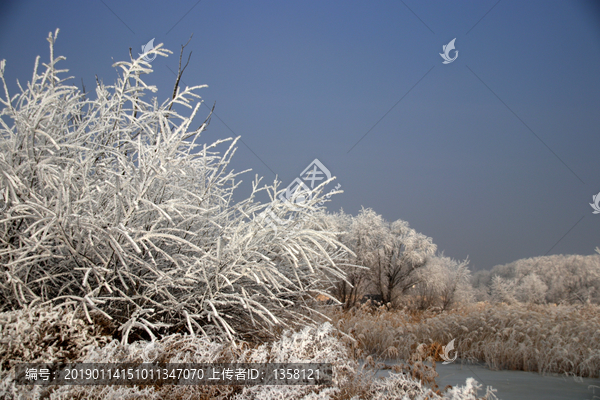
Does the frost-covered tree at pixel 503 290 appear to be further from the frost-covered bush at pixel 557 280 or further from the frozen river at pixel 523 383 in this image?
the frozen river at pixel 523 383

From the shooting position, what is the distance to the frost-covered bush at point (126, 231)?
2.52m

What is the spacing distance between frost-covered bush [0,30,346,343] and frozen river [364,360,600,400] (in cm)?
169

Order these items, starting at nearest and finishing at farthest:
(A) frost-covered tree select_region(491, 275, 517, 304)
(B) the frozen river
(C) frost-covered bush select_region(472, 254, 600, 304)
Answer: (B) the frozen river, (C) frost-covered bush select_region(472, 254, 600, 304), (A) frost-covered tree select_region(491, 275, 517, 304)

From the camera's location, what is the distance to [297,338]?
2703 mm

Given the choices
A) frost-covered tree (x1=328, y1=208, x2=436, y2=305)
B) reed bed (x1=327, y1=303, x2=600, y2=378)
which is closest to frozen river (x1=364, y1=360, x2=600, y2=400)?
reed bed (x1=327, y1=303, x2=600, y2=378)

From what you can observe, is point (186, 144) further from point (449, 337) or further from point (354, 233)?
point (354, 233)

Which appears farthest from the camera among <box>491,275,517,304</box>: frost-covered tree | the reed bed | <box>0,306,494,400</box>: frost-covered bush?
<box>491,275,517,304</box>: frost-covered tree

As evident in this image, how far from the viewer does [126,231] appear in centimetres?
237

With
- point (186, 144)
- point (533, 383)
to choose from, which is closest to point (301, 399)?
point (186, 144)

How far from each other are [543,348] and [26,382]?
16.8ft

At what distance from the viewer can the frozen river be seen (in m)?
3.21

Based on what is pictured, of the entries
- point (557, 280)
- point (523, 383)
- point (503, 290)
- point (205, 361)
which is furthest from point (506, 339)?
point (557, 280)

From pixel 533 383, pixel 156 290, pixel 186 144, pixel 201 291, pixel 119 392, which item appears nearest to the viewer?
pixel 119 392

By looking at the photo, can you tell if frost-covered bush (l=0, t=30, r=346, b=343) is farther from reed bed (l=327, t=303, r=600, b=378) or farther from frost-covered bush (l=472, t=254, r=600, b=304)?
frost-covered bush (l=472, t=254, r=600, b=304)
